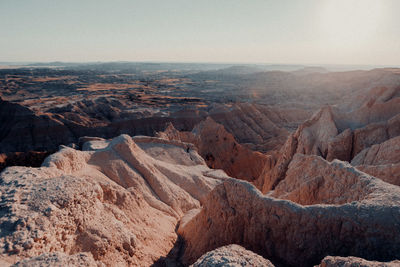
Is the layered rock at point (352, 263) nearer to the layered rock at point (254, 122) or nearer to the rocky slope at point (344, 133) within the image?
the rocky slope at point (344, 133)

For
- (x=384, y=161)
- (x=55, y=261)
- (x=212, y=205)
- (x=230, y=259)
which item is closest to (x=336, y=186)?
(x=212, y=205)

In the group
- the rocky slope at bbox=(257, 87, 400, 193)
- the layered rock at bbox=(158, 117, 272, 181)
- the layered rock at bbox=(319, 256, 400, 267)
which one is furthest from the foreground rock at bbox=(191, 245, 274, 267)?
the layered rock at bbox=(158, 117, 272, 181)

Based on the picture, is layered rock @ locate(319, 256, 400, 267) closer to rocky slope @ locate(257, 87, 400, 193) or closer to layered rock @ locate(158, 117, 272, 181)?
rocky slope @ locate(257, 87, 400, 193)

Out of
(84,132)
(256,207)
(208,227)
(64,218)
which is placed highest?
(64,218)

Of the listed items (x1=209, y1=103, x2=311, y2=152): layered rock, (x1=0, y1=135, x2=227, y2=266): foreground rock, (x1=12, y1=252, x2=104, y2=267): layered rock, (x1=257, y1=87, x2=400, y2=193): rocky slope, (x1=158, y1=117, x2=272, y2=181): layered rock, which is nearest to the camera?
(x1=12, y1=252, x2=104, y2=267): layered rock

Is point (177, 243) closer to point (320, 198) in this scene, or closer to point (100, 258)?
→ point (100, 258)

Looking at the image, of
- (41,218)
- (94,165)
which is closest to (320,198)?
(41,218)
